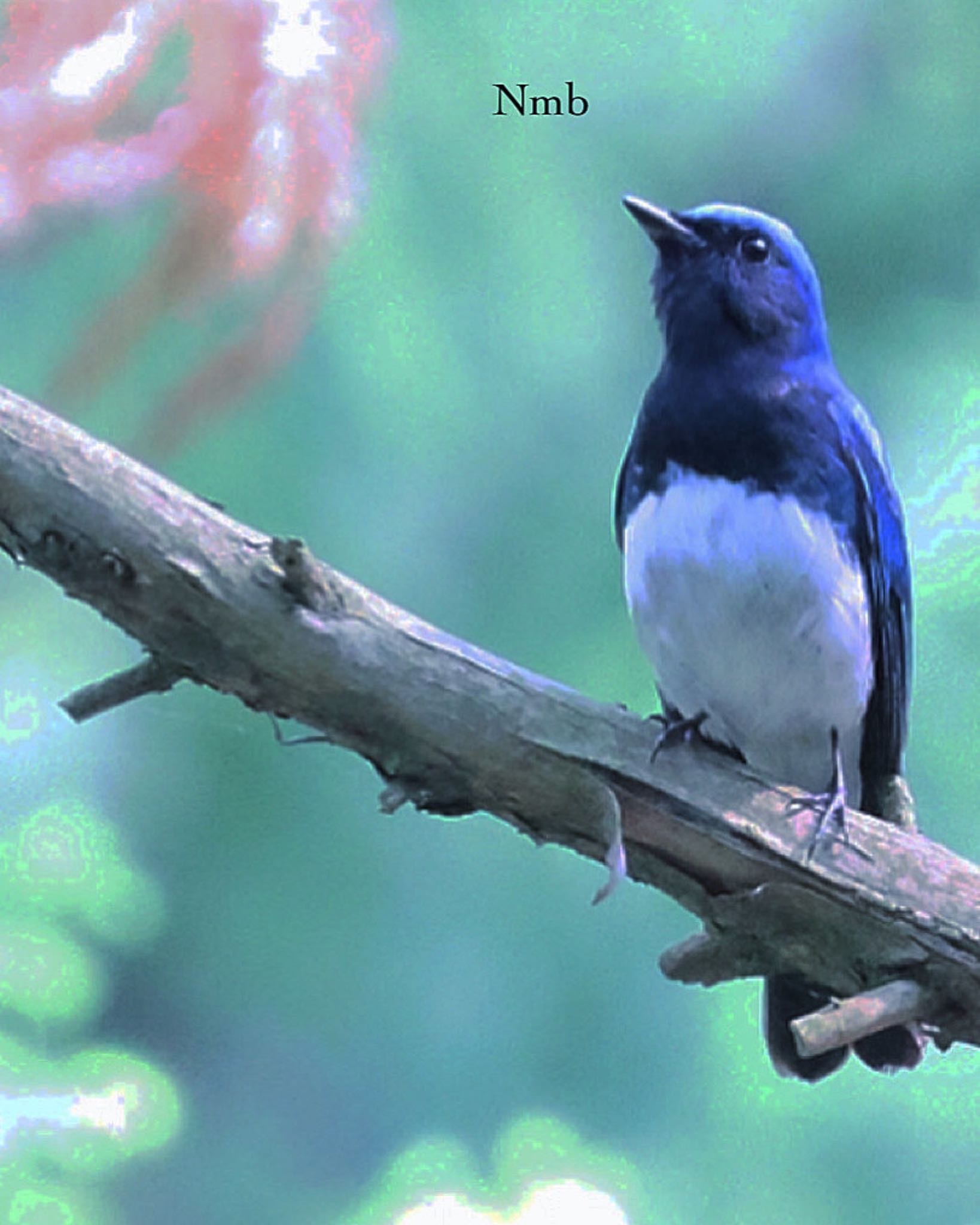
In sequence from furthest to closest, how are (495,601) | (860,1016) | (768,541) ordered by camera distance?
(495,601) < (768,541) < (860,1016)

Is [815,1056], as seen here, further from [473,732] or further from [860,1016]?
[473,732]

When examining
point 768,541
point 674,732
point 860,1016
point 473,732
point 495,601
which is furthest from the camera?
point 495,601

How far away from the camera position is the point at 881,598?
1600 millimetres

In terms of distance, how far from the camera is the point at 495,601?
203 cm

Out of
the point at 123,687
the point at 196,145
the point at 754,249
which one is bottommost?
the point at 123,687

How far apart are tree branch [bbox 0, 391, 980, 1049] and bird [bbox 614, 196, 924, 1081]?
0.11m

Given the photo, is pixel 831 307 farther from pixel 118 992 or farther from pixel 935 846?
pixel 118 992

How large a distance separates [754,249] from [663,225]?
11cm

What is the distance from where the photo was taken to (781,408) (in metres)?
1.53

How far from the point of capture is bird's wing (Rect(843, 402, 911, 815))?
158 cm

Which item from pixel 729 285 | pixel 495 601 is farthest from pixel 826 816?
pixel 495 601

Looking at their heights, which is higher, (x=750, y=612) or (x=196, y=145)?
(x=196, y=145)

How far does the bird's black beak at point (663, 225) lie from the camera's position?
1.64 metres

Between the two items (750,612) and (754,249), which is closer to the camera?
(750,612)
